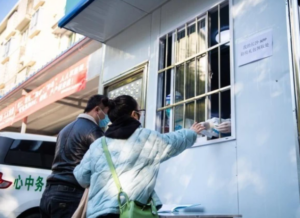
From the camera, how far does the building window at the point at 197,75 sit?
11.4 ft

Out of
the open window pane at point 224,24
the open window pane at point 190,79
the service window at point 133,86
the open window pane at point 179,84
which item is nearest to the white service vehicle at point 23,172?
the service window at point 133,86

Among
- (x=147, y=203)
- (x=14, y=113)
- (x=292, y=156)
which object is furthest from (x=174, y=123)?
(x=14, y=113)

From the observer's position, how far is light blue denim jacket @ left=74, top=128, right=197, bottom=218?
2.14 m

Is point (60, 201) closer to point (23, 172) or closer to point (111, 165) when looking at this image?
point (111, 165)

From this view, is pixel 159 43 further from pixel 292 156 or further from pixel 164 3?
pixel 292 156

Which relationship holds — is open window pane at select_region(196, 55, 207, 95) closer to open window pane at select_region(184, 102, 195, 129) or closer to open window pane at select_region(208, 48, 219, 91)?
open window pane at select_region(208, 48, 219, 91)

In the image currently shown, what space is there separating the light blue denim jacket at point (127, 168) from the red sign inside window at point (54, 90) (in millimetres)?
4612

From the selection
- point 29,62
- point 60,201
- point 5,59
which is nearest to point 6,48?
point 5,59

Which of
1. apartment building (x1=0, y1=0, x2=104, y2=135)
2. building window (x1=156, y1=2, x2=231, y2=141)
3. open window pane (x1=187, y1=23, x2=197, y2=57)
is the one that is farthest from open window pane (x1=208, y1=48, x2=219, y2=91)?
apartment building (x1=0, y1=0, x2=104, y2=135)

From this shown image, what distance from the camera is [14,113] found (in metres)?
9.66

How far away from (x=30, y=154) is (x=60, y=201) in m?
2.49

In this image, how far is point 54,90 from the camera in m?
7.74

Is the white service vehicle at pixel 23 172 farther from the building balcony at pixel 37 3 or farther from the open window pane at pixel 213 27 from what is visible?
the building balcony at pixel 37 3

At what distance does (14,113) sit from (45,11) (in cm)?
1037
